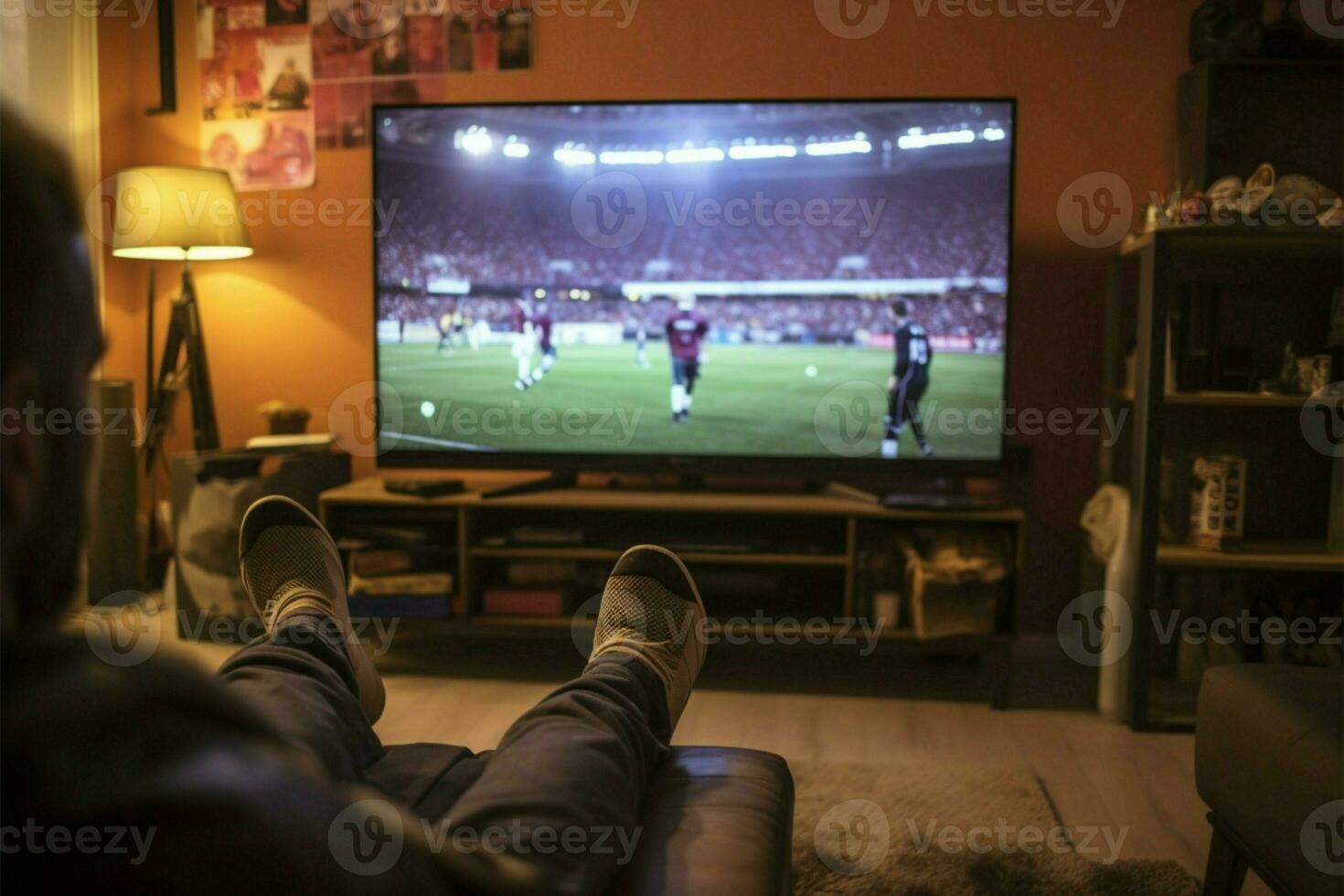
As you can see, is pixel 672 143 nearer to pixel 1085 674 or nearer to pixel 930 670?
pixel 930 670

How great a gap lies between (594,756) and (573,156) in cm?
214

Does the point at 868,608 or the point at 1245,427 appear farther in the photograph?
the point at 1245,427

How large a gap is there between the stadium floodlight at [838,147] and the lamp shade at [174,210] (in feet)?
5.70

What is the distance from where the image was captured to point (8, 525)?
1.64ft

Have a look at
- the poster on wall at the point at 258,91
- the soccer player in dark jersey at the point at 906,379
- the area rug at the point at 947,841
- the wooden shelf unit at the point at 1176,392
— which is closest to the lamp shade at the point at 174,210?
the poster on wall at the point at 258,91

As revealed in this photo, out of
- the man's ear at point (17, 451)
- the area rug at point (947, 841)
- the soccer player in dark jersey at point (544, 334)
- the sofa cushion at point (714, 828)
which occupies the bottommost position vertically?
the area rug at point (947, 841)

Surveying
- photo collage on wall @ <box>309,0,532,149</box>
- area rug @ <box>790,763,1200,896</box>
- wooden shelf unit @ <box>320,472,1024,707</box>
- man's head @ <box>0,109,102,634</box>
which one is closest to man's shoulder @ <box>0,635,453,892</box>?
man's head @ <box>0,109,102,634</box>

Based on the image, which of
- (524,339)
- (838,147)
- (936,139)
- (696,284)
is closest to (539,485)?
(524,339)

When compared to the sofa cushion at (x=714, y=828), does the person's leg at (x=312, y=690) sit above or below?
above

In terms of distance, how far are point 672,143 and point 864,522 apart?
1.17 metres

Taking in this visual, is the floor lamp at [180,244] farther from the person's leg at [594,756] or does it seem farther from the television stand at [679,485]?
the person's leg at [594,756]

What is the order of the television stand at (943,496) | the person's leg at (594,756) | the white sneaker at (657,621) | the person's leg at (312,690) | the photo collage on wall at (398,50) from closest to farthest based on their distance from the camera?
1. the person's leg at (594,756)
2. the person's leg at (312,690)
3. the white sneaker at (657,621)
4. the television stand at (943,496)
5. the photo collage on wall at (398,50)

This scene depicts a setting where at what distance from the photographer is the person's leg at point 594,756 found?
1.02 meters

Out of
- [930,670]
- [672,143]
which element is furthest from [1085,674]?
[672,143]
